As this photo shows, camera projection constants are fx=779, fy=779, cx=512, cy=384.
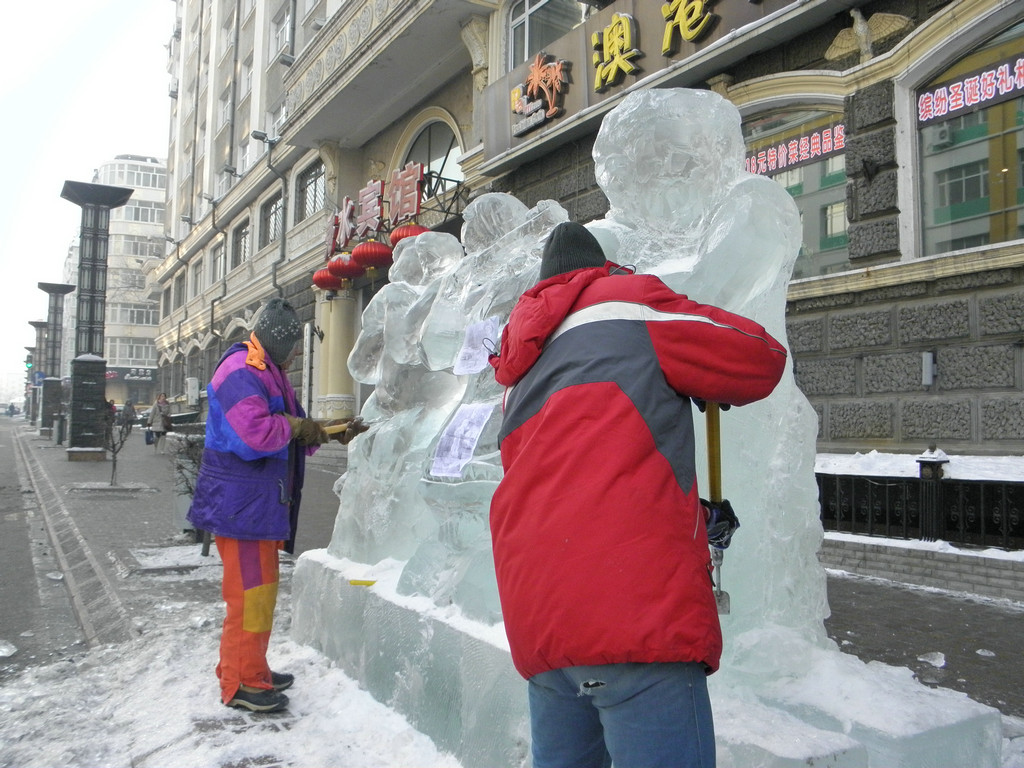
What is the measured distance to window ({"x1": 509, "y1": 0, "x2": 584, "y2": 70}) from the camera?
10930 mm

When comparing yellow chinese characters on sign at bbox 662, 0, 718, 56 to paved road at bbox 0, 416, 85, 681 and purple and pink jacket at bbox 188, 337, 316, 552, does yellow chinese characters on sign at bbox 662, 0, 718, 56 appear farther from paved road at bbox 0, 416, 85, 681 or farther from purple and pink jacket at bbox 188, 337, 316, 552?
paved road at bbox 0, 416, 85, 681

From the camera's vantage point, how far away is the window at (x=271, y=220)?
20.7 metres

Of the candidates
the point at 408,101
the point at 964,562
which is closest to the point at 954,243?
the point at 964,562

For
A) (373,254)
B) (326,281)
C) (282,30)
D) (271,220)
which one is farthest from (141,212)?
(373,254)

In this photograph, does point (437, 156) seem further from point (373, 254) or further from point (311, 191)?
point (311, 191)

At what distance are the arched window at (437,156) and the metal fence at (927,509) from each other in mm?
8773

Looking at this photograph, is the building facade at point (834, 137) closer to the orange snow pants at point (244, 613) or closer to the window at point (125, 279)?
the orange snow pants at point (244, 613)

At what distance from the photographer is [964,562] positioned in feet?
17.5

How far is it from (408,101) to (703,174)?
44.9ft

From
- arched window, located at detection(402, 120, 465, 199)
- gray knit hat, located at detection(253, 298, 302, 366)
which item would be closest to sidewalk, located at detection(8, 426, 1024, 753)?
gray knit hat, located at detection(253, 298, 302, 366)

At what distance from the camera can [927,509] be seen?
18.5ft

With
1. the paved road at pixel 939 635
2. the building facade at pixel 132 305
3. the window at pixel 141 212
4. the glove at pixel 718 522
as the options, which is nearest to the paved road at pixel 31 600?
the glove at pixel 718 522

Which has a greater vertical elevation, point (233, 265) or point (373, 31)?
point (373, 31)

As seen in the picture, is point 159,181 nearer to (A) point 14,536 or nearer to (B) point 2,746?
(A) point 14,536
